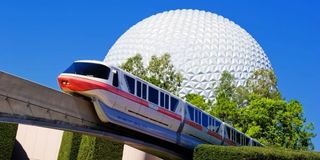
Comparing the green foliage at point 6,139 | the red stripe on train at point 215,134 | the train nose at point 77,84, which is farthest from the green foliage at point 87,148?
the train nose at point 77,84

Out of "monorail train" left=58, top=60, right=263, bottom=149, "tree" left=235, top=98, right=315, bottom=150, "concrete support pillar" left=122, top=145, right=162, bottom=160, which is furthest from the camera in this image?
"tree" left=235, top=98, right=315, bottom=150

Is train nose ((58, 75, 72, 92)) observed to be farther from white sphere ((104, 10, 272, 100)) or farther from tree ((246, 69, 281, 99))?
white sphere ((104, 10, 272, 100))

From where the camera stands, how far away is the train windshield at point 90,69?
15.8 meters

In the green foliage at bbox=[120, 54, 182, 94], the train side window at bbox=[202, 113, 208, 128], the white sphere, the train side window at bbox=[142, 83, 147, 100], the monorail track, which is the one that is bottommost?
the monorail track

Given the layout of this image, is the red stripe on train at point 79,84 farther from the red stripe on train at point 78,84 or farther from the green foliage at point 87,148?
the green foliage at point 87,148

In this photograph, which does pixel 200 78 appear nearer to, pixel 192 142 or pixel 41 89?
pixel 192 142

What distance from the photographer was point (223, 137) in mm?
27594

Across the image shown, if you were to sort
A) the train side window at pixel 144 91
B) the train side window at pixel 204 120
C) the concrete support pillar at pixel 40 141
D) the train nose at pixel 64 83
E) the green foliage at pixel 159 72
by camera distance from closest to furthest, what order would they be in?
the train nose at pixel 64 83, the train side window at pixel 144 91, the train side window at pixel 204 120, the concrete support pillar at pixel 40 141, the green foliage at pixel 159 72

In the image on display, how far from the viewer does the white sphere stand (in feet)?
166

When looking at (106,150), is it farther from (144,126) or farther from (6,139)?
(144,126)

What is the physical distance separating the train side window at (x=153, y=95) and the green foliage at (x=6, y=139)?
9.91 metres

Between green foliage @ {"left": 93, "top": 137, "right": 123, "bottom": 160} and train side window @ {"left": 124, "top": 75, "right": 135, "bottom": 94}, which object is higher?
train side window @ {"left": 124, "top": 75, "right": 135, "bottom": 94}

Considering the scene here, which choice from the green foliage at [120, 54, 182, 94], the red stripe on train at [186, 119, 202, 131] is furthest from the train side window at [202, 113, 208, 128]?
the green foliage at [120, 54, 182, 94]

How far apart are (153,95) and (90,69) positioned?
12.9 feet
